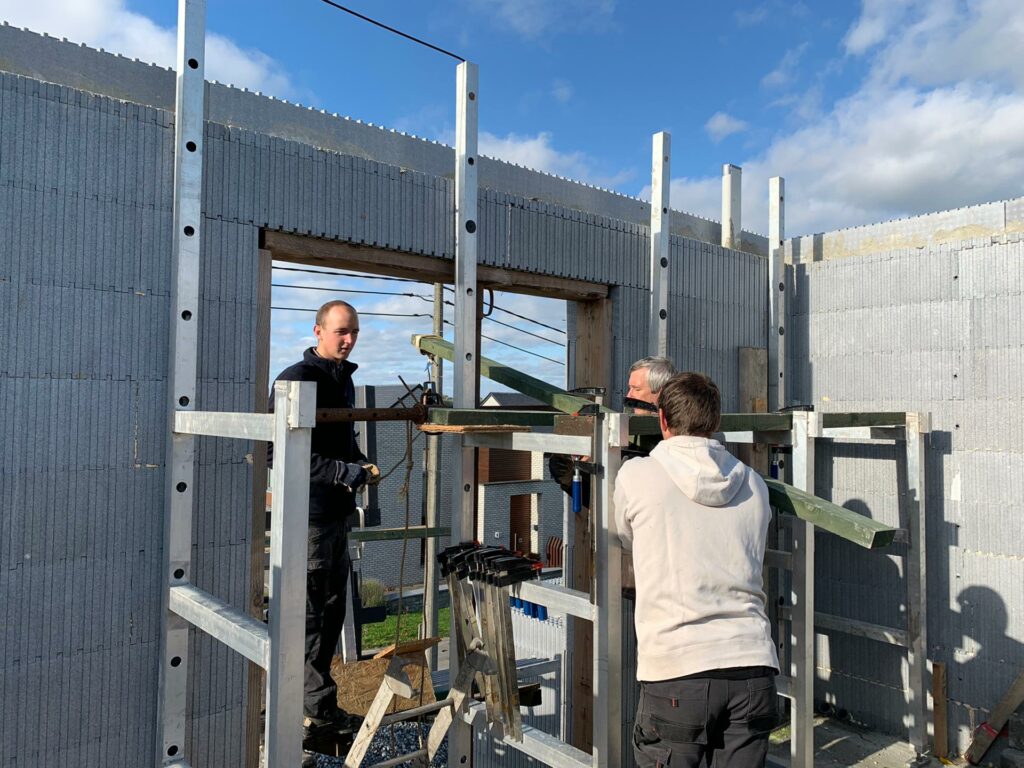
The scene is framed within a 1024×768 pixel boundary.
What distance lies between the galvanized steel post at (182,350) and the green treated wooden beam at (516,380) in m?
1.10

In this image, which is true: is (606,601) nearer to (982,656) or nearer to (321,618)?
(321,618)

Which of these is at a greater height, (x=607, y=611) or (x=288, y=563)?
(x=288, y=563)

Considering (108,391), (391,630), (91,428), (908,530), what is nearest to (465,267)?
(108,391)

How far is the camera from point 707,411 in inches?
90.8

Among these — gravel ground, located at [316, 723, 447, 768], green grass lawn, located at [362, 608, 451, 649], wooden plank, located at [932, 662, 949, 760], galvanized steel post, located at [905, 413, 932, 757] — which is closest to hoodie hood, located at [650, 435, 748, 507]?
galvanized steel post, located at [905, 413, 932, 757]

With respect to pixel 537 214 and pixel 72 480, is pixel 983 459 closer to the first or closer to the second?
pixel 537 214

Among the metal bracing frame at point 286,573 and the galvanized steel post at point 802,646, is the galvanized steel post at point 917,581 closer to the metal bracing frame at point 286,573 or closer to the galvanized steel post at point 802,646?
the galvanized steel post at point 802,646

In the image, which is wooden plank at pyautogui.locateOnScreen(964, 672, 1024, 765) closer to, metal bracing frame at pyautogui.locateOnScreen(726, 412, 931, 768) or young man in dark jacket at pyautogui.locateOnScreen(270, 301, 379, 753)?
metal bracing frame at pyautogui.locateOnScreen(726, 412, 931, 768)

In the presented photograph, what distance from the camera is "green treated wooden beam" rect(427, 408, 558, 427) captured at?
8.59 feet

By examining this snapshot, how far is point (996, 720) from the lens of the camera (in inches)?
167

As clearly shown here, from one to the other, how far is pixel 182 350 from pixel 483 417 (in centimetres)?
119

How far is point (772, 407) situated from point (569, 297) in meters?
1.85

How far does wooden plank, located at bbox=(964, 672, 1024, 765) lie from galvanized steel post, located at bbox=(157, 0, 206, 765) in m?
4.23

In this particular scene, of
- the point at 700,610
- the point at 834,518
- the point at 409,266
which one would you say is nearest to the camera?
the point at 700,610
